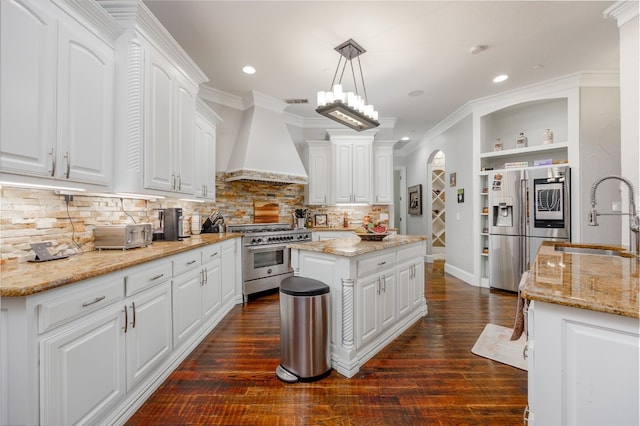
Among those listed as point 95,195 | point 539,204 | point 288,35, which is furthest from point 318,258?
point 539,204

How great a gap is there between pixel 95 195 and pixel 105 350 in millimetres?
1320

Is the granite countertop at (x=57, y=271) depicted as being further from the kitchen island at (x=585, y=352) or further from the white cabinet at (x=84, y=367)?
the kitchen island at (x=585, y=352)

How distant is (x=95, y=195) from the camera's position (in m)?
2.14

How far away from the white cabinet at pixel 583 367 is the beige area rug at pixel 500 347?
1.39m

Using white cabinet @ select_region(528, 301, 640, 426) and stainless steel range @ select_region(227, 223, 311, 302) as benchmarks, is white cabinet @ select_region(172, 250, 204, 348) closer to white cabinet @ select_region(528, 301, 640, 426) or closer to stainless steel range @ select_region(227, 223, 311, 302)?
stainless steel range @ select_region(227, 223, 311, 302)

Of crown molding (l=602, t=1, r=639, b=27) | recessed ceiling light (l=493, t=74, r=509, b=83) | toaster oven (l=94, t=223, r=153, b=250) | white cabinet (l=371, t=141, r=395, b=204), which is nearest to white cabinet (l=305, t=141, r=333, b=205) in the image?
white cabinet (l=371, t=141, r=395, b=204)

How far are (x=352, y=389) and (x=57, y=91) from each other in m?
2.60

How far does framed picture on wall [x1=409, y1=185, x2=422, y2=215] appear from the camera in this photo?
666 cm

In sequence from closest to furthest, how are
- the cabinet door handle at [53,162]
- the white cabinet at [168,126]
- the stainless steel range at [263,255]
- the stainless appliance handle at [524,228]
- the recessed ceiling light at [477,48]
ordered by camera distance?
the cabinet door handle at [53,162] → the white cabinet at [168,126] → the recessed ceiling light at [477,48] → the stainless steel range at [263,255] → the stainless appliance handle at [524,228]

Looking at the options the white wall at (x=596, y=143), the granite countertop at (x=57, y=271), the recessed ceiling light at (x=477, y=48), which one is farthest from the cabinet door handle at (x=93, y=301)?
the white wall at (x=596, y=143)

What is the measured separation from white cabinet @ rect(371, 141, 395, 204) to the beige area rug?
113 inches

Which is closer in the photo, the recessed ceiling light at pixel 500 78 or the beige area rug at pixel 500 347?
the beige area rug at pixel 500 347

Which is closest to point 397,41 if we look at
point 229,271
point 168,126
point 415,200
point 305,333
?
point 168,126

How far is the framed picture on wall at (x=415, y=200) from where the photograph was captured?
21.9 ft
